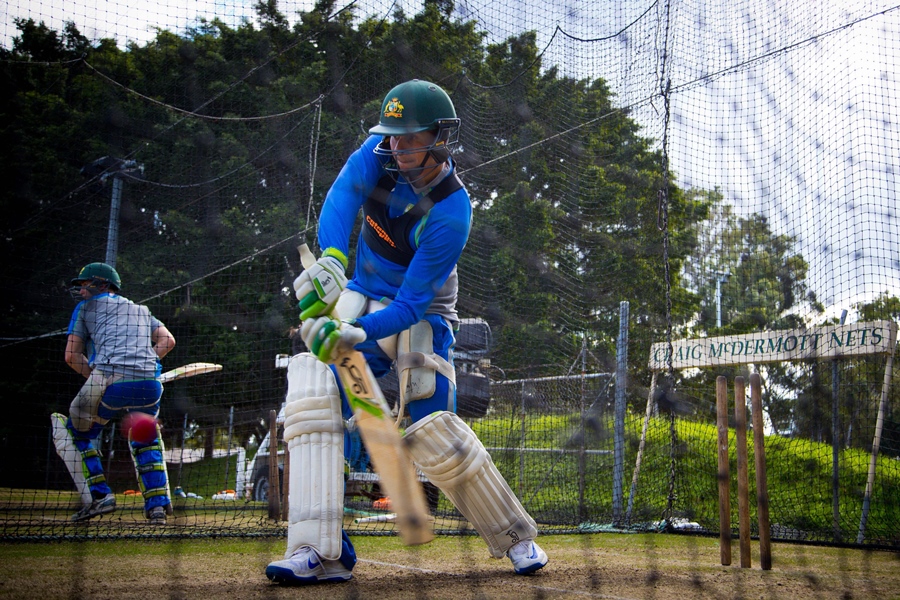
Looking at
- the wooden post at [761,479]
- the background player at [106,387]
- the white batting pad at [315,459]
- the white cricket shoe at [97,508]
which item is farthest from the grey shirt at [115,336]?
the wooden post at [761,479]

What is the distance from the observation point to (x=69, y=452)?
20.3 ft

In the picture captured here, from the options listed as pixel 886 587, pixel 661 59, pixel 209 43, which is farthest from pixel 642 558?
pixel 209 43

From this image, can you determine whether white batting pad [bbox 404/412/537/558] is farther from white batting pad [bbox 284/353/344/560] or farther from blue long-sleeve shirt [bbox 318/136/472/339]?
blue long-sleeve shirt [bbox 318/136/472/339]

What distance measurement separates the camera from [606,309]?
774 centimetres

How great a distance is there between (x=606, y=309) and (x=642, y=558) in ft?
11.5

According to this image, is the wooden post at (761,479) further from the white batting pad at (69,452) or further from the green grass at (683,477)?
the white batting pad at (69,452)

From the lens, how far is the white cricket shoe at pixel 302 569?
302 centimetres

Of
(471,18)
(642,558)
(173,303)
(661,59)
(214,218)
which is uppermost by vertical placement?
(471,18)

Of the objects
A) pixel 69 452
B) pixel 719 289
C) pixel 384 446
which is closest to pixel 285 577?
pixel 384 446

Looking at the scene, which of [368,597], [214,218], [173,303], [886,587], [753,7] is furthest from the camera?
[173,303]

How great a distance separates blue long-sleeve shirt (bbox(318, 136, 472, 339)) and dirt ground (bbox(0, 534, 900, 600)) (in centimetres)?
108

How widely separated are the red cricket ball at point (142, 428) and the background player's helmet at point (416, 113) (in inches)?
141

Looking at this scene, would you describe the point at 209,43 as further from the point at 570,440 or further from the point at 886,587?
the point at 886,587

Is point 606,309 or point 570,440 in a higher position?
point 606,309
